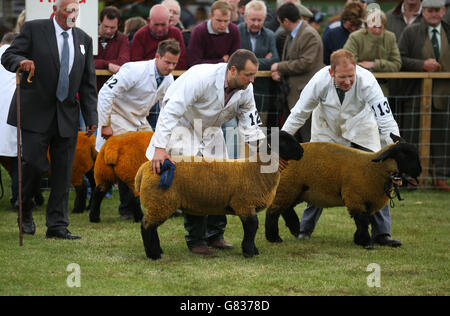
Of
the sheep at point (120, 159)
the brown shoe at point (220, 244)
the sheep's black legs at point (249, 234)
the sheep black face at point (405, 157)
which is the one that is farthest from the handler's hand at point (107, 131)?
the sheep black face at point (405, 157)

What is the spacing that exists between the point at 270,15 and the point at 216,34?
2097 mm

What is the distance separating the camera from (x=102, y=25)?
9.71m

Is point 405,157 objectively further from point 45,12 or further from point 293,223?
point 45,12

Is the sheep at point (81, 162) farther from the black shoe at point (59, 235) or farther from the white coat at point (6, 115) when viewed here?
the black shoe at point (59, 235)

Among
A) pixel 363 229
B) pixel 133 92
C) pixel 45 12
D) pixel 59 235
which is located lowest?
pixel 59 235

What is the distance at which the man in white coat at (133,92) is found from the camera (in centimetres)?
772

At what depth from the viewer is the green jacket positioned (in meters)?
10.0

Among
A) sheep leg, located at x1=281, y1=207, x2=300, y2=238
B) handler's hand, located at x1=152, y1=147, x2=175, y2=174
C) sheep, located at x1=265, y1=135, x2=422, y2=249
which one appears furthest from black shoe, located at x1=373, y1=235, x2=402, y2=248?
handler's hand, located at x1=152, y1=147, x2=175, y2=174

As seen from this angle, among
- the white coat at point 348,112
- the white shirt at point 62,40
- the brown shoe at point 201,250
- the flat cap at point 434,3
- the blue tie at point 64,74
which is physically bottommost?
the brown shoe at point 201,250

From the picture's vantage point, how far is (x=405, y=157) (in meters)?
6.50

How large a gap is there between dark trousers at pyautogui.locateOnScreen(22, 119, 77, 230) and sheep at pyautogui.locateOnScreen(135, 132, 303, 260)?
120cm

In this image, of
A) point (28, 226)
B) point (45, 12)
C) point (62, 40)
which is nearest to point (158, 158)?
point (62, 40)

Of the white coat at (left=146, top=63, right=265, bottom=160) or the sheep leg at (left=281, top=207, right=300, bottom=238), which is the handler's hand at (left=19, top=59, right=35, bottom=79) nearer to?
the white coat at (left=146, top=63, right=265, bottom=160)

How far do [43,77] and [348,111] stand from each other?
2889 millimetres
